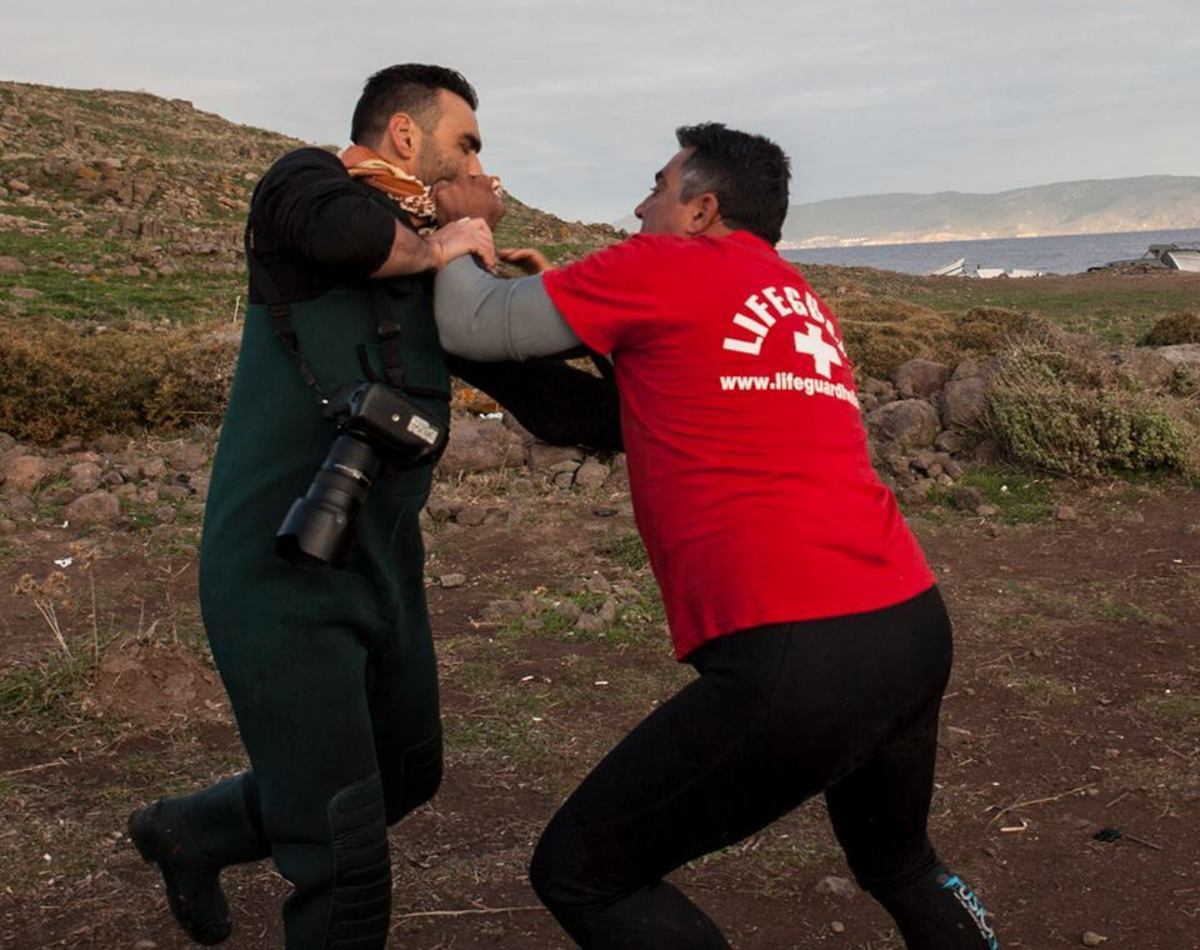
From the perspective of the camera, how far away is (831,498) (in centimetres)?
249

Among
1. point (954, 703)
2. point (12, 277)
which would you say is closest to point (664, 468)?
point (954, 703)

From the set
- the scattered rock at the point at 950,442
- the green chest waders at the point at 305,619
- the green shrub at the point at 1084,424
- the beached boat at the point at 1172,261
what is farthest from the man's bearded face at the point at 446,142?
the beached boat at the point at 1172,261

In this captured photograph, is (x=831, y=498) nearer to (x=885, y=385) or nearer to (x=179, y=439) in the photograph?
(x=179, y=439)

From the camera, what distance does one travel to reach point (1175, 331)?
52.4 ft

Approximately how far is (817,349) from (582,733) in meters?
3.14

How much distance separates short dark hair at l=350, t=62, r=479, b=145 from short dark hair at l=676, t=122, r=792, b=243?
608 millimetres

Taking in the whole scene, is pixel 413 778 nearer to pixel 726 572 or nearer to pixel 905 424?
pixel 726 572

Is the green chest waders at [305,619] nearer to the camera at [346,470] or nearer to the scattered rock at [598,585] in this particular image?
the camera at [346,470]

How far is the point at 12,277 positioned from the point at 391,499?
19623mm

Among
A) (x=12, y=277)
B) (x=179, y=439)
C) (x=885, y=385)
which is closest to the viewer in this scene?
(x=179, y=439)

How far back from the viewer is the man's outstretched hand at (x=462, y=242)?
9.02 ft

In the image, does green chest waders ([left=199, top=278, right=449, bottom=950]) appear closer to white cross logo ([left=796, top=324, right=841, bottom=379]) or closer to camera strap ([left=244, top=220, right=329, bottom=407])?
camera strap ([left=244, top=220, right=329, bottom=407])

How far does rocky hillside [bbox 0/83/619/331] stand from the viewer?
20.0 metres

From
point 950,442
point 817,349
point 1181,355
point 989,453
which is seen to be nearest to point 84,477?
point 950,442
